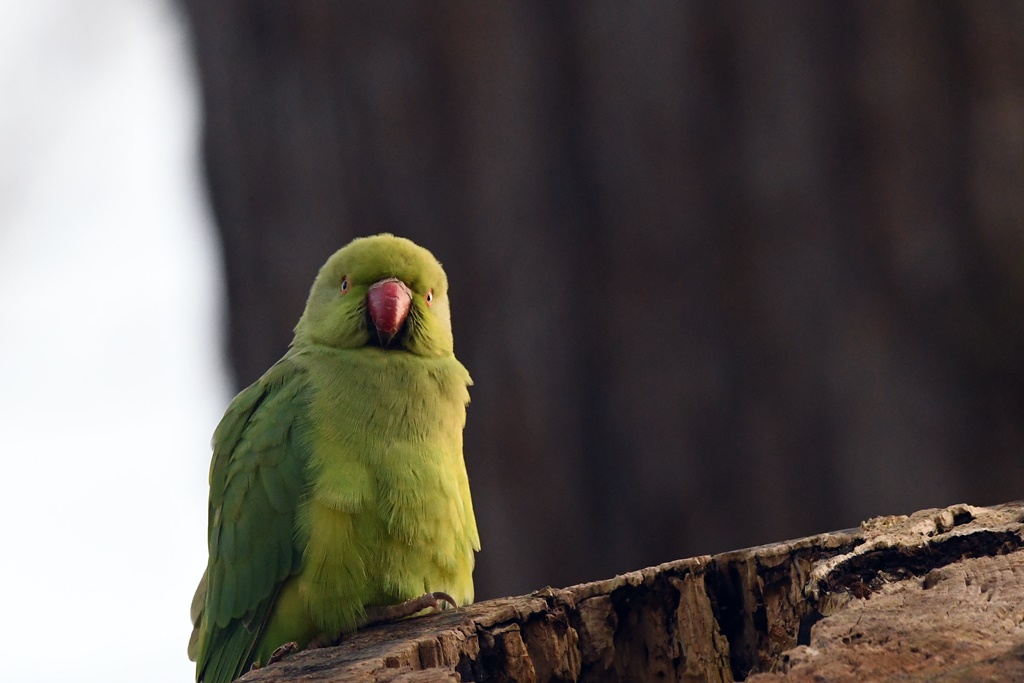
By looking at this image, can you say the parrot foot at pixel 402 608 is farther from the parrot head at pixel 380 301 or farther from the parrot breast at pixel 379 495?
the parrot head at pixel 380 301

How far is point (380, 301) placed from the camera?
308 centimetres

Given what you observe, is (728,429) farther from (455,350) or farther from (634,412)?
(455,350)

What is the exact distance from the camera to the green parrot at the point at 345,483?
267cm

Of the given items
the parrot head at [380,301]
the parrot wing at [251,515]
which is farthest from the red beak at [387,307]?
the parrot wing at [251,515]

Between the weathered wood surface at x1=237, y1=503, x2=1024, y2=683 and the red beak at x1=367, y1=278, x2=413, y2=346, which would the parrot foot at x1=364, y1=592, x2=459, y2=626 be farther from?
the red beak at x1=367, y1=278, x2=413, y2=346

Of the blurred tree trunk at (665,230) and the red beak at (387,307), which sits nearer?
the red beak at (387,307)

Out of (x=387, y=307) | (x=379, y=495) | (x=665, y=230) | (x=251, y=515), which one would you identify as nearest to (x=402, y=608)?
(x=379, y=495)

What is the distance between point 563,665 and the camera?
2074 millimetres

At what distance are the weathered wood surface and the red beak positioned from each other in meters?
1.01

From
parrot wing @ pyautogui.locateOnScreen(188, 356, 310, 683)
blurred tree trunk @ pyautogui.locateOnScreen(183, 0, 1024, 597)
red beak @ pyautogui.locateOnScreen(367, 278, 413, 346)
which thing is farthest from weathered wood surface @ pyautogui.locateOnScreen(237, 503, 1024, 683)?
blurred tree trunk @ pyautogui.locateOnScreen(183, 0, 1024, 597)

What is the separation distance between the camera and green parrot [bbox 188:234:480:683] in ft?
8.75

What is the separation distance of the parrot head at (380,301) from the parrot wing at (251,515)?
206mm

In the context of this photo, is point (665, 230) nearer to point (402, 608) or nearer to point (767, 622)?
point (402, 608)

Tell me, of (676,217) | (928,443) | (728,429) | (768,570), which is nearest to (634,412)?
(728,429)
